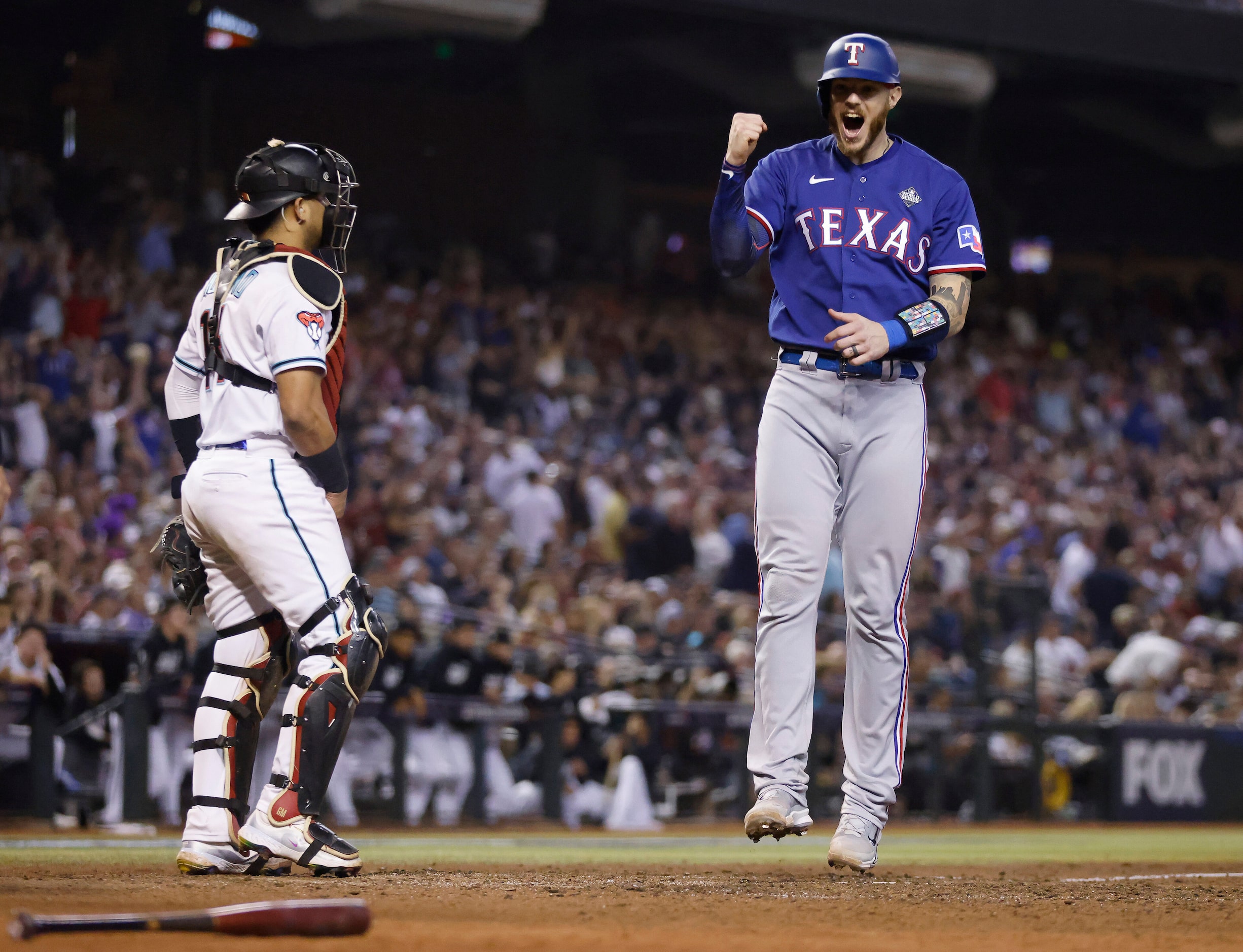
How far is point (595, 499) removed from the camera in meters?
14.2

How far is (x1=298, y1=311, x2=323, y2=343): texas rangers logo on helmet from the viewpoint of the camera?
14.5 feet

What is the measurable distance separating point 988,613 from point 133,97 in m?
9.98

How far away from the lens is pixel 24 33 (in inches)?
609

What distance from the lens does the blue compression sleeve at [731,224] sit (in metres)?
4.66

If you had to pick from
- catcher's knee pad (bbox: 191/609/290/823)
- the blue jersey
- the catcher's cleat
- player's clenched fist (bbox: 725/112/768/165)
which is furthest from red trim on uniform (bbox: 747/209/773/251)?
the catcher's cleat

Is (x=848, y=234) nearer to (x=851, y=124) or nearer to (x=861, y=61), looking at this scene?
(x=851, y=124)

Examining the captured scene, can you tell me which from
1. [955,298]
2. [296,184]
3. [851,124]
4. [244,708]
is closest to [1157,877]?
[955,298]

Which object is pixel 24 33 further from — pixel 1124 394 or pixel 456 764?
pixel 1124 394

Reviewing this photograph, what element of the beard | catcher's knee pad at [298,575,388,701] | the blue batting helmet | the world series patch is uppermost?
the blue batting helmet

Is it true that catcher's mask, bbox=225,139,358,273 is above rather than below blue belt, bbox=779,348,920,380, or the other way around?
above

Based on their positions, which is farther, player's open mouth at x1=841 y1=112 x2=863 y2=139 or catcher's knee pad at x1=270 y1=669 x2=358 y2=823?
player's open mouth at x1=841 y1=112 x2=863 y2=139

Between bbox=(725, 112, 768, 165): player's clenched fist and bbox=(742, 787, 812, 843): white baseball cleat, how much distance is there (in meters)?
1.77

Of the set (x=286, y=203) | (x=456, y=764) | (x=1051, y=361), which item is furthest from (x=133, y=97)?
(x=286, y=203)

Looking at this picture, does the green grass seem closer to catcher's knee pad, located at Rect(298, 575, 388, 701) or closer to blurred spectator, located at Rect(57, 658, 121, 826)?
catcher's knee pad, located at Rect(298, 575, 388, 701)
